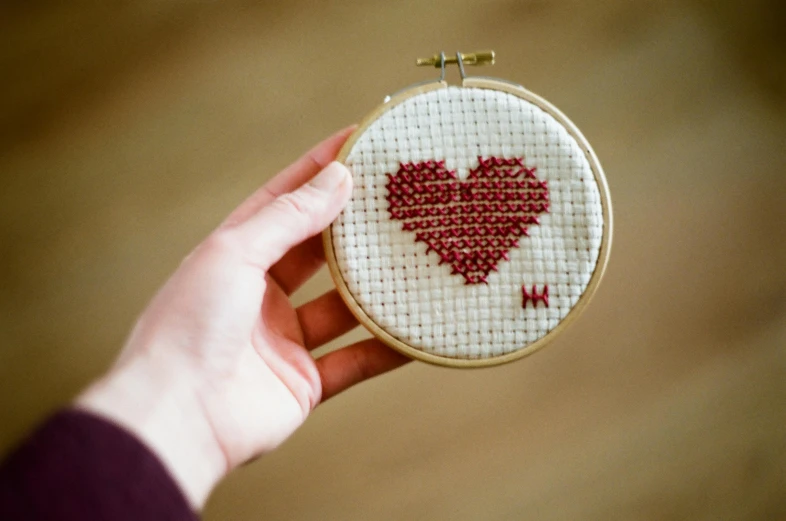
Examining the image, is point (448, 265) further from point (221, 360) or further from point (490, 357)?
point (221, 360)

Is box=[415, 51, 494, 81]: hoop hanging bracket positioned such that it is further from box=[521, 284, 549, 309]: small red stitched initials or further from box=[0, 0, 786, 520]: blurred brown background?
box=[0, 0, 786, 520]: blurred brown background

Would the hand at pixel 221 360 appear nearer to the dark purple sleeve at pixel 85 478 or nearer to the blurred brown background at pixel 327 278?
the dark purple sleeve at pixel 85 478

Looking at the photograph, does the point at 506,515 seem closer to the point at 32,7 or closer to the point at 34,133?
the point at 34,133

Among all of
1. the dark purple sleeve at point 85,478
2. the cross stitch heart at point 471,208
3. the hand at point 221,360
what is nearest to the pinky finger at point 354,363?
the hand at point 221,360

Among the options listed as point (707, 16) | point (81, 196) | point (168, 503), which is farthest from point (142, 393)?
point (707, 16)

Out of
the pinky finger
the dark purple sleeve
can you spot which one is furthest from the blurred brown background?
the dark purple sleeve

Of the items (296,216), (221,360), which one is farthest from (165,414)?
(296,216)
